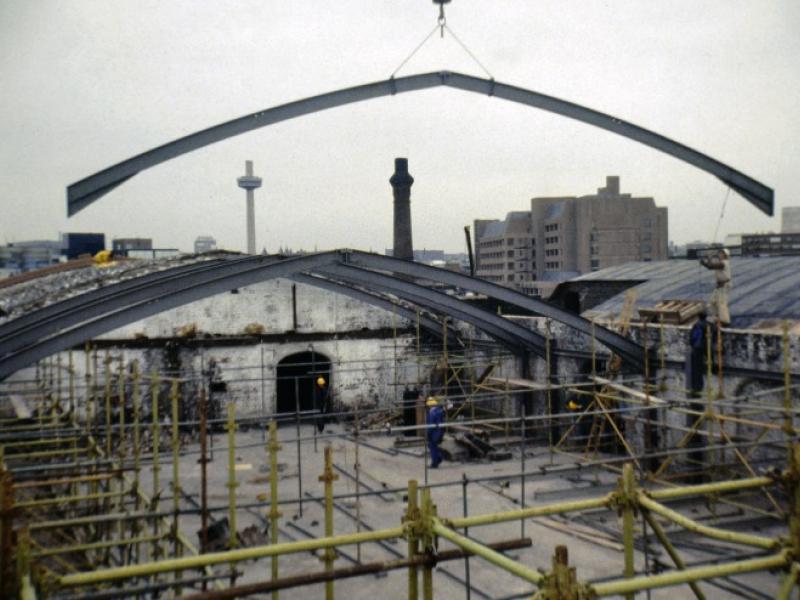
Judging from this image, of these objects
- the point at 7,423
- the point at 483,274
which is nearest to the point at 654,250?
the point at 483,274

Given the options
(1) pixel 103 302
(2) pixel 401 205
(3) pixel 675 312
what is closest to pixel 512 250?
(2) pixel 401 205

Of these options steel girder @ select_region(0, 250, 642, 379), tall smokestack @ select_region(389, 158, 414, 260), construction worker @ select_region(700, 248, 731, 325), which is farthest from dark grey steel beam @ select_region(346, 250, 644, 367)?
tall smokestack @ select_region(389, 158, 414, 260)

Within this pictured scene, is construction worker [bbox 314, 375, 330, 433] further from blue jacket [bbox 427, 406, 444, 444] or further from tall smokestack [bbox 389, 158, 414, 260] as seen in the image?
tall smokestack [bbox 389, 158, 414, 260]

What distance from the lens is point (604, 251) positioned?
2717 inches

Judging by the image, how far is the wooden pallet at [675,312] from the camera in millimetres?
17844

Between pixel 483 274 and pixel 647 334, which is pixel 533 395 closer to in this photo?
pixel 647 334

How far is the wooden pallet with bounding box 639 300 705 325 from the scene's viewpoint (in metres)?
17.8

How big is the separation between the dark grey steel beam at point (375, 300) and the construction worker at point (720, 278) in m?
10.4

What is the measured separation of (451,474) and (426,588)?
13086mm

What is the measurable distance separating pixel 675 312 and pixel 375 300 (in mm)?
9541

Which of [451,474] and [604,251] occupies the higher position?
[604,251]

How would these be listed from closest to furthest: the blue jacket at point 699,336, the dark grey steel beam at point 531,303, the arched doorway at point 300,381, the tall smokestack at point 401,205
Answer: the blue jacket at point 699,336
the dark grey steel beam at point 531,303
the arched doorway at point 300,381
the tall smokestack at point 401,205

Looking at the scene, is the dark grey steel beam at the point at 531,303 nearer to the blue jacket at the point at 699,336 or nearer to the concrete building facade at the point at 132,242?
the blue jacket at the point at 699,336

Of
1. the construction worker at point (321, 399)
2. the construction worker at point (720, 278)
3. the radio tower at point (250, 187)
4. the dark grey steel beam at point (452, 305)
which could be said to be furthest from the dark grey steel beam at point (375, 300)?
the radio tower at point (250, 187)
